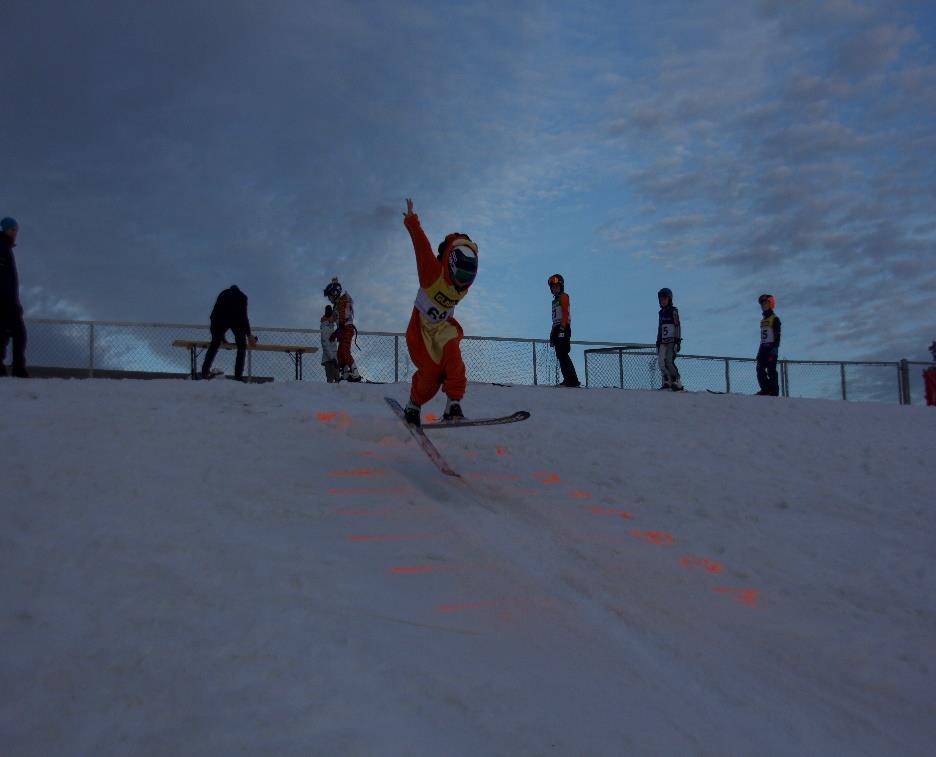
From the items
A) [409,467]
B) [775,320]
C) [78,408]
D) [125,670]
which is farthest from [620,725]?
[775,320]

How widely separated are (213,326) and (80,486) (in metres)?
8.34

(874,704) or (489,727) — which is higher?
(489,727)

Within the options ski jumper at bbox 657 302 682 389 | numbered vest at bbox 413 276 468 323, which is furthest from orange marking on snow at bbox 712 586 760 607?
ski jumper at bbox 657 302 682 389

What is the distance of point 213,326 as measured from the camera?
531 inches

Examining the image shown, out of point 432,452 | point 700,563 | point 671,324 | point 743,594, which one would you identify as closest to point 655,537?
point 700,563

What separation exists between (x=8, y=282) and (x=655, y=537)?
915cm

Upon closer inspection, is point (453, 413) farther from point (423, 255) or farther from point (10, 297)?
point (10, 297)

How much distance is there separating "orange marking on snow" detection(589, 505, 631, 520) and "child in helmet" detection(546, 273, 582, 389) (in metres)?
8.89

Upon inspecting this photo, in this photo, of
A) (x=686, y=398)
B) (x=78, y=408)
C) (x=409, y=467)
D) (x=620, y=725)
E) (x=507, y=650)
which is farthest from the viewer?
(x=686, y=398)

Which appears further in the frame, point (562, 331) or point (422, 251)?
point (562, 331)

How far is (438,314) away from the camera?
7180 millimetres

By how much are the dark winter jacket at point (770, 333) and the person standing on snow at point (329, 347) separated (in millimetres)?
9341

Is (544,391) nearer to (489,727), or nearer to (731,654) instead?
(731,654)

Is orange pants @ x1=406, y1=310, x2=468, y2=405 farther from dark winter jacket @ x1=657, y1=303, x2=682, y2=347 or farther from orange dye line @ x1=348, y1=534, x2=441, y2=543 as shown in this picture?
dark winter jacket @ x1=657, y1=303, x2=682, y2=347
